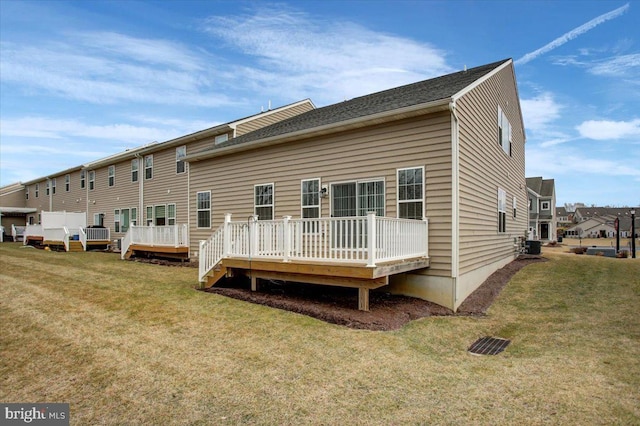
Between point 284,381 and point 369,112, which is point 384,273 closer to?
point 284,381

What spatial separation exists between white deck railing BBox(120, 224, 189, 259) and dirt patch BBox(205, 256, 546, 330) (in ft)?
19.2

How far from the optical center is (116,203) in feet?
73.9

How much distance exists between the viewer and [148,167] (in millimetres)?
19797

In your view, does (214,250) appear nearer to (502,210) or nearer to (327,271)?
(327,271)

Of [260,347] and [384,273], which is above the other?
[384,273]

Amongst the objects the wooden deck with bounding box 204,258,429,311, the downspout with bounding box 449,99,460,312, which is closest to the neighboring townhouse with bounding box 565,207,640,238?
the downspout with bounding box 449,99,460,312

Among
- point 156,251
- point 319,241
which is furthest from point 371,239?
point 156,251

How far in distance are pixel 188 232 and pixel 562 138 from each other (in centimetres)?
2874

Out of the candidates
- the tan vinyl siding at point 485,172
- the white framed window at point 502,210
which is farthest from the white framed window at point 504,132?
the white framed window at point 502,210

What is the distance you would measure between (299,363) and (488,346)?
3.22 meters

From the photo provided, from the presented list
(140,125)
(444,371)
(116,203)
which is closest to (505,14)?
(444,371)

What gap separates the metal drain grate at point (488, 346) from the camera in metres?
5.71

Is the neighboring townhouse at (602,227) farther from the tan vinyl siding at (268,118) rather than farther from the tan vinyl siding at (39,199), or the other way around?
the tan vinyl siding at (39,199)

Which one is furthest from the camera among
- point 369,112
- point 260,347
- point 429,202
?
point 369,112
